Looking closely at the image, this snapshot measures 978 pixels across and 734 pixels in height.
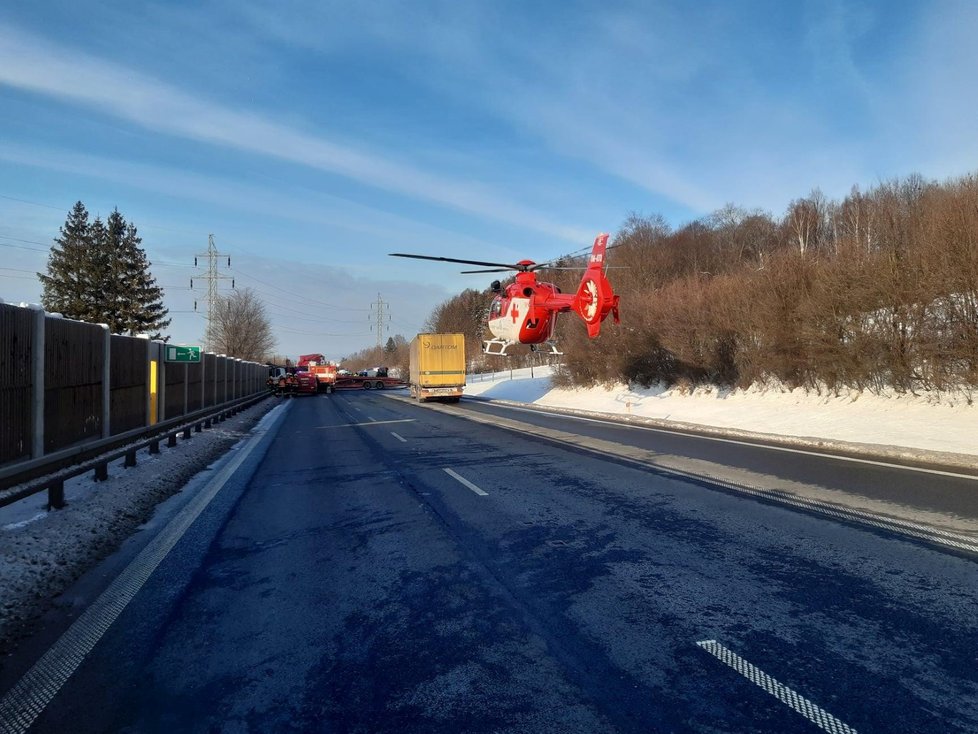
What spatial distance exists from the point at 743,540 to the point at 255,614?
180 inches

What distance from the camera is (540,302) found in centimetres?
2375

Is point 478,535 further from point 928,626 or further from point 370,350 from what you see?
point 370,350

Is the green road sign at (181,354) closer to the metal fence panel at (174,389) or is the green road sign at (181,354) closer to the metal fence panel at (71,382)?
the metal fence panel at (174,389)

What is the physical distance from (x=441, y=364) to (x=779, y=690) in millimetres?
34190

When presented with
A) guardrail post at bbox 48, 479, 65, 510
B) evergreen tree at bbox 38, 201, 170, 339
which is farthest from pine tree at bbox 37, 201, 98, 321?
guardrail post at bbox 48, 479, 65, 510

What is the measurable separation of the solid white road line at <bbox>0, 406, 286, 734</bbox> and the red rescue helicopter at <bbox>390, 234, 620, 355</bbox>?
14810 mm

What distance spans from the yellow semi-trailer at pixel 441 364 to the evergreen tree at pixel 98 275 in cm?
2646

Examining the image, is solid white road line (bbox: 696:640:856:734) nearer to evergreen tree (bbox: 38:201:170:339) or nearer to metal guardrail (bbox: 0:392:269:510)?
metal guardrail (bbox: 0:392:269:510)

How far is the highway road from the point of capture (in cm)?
335

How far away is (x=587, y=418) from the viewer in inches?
966

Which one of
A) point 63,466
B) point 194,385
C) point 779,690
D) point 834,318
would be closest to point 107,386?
point 63,466

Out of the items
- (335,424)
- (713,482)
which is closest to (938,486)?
(713,482)

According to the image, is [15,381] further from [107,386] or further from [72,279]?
[72,279]

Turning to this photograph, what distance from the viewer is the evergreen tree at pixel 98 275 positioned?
173 feet
